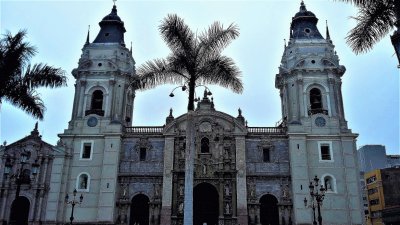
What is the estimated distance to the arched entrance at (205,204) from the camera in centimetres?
3994

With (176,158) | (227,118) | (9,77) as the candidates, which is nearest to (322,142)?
(227,118)

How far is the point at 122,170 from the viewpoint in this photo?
4122 centimetres

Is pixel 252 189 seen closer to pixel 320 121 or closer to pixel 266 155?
pixel 266 155

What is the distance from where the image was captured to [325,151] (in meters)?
41.4

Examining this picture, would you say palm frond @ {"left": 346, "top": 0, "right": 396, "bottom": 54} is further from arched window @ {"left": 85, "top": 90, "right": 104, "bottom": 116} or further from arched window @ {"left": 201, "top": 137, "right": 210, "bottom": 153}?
arched window @ {"left": 85, "top": 90, "right": 104, "bottom": 116}

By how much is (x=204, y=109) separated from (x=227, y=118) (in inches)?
101

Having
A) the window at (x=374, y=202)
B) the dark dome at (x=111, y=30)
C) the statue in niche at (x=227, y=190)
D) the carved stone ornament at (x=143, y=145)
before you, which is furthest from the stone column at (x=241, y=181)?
the window at (x=374, y=202)

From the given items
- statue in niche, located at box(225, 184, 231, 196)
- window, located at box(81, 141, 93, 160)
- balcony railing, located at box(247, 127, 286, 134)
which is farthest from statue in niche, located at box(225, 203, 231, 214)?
window, located at box(81, 141, 93, 160)

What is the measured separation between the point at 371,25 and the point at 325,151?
25994 mm

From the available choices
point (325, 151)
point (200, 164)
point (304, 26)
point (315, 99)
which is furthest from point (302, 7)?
point (200, 164)

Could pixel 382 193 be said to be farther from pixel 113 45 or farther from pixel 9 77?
pixel 9 77

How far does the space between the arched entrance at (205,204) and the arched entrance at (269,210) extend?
428cm

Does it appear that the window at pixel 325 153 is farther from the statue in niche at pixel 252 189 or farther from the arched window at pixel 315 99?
the statue in niche at pixel 252 189

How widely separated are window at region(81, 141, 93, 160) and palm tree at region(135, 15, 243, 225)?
2217 centimetres
